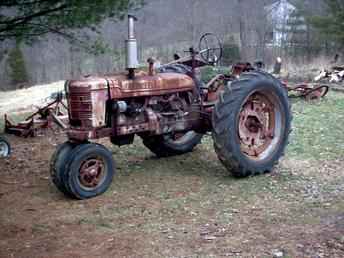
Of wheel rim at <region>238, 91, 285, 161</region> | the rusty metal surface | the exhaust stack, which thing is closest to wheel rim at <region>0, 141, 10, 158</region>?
the exhaust stack

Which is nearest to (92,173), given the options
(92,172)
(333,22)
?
(92,172)

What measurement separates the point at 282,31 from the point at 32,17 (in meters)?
16.4

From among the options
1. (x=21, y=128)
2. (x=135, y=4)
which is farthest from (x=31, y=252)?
(x=21, y=128)

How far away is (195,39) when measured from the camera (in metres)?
22.8

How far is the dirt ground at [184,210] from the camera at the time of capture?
379 cm

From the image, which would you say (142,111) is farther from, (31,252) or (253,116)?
(31,252)

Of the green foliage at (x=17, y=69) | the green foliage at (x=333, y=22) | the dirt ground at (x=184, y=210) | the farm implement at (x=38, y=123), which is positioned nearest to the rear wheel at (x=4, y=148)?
the dirt ground at (x=184, y=210)

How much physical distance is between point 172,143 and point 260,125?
1.25 m

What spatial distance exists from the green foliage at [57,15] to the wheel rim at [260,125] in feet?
6.93

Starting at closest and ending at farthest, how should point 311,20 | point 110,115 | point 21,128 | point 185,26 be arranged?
point 110,115 < point 21,128 < point 311,20 < point 185,26

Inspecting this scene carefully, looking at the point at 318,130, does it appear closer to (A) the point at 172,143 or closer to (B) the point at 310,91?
(A) the point at 172,143

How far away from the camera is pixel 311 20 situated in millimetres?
20078

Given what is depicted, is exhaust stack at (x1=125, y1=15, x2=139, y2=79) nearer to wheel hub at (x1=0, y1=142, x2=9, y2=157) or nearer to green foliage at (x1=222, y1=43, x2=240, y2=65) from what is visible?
wheel hub at (x1=0, y1=142, x2=9, y2=157)

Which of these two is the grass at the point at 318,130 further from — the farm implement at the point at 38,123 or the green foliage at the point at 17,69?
the green foliage at the point at 17,69
